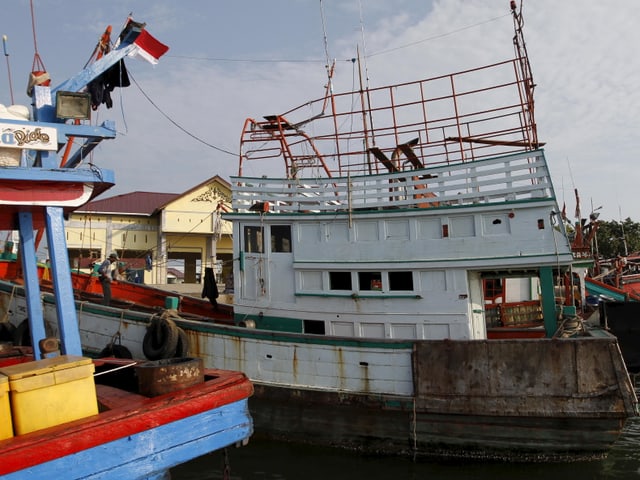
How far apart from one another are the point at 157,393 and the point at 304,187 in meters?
5.82

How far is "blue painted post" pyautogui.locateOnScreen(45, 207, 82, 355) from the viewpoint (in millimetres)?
5070

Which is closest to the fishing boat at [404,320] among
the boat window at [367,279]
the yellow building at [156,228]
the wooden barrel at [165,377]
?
the boat window at [367,279]

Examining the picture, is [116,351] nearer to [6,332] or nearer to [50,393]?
[6,332]

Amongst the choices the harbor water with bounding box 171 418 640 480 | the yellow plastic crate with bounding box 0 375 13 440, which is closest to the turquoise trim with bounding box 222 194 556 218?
the harbor water with bounding box 171 418 640 480

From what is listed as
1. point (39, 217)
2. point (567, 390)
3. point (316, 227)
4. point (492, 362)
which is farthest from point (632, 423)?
point (39, 217)

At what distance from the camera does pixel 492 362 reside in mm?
7289

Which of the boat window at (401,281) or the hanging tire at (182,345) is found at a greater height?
the boat window at (401,281)

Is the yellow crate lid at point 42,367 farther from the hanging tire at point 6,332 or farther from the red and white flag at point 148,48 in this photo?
the hanging tire at point 6,332

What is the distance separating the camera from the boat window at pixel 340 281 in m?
8.98

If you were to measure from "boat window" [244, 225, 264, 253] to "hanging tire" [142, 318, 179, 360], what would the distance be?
7.42ft

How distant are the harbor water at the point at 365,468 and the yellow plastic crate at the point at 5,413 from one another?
4059 millimetres

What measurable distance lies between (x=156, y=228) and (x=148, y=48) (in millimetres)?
22458

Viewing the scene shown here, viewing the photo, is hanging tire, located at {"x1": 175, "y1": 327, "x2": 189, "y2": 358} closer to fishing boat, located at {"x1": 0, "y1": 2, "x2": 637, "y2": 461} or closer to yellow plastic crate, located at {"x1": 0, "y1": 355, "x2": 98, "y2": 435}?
fishing boat, located at {"x1": 0, "y1": 2, "x2": 637, "y2": 461}

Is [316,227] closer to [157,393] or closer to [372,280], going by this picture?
[372,280]
